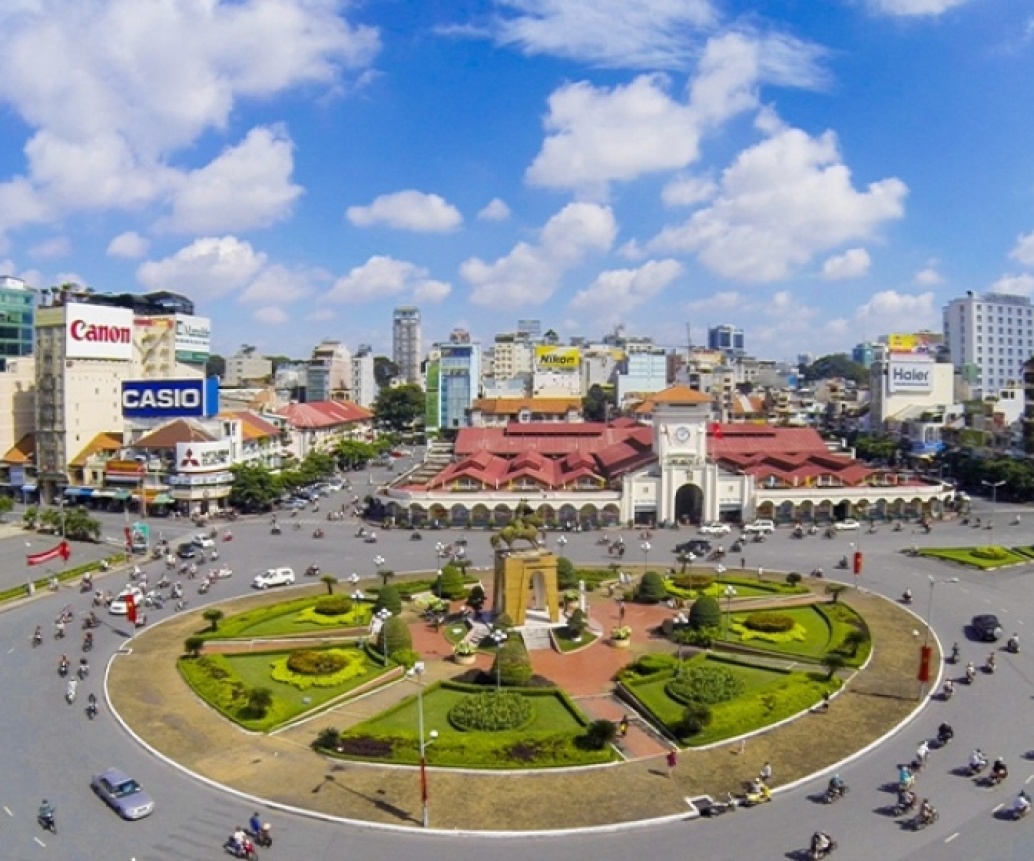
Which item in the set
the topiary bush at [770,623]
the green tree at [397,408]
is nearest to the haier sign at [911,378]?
the green tree at [397,408]

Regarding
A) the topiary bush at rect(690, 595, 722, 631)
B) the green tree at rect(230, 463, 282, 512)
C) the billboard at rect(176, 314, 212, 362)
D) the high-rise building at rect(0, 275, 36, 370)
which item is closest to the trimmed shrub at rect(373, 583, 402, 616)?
the topiary bush at rect(690, 595, 722, 631)

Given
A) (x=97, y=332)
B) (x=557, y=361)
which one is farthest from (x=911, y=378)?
(x=97, y=332)

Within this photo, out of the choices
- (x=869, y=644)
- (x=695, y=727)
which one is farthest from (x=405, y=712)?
(x=869, y=644)

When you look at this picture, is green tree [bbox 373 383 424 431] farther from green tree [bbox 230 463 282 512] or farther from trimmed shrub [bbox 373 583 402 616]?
trimmed shrub [bbox 373 583 402 616]

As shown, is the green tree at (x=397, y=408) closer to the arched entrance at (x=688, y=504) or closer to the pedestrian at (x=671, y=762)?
the arched entrance at (x=688, y=504)

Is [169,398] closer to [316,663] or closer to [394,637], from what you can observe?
[394,637]

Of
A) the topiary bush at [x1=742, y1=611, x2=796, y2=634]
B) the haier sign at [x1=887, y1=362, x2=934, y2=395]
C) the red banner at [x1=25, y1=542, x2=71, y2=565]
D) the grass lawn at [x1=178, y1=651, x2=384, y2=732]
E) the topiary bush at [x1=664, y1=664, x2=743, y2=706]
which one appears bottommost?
the grass lawn at [x1=178, y1=651, x2=384, y2=732]
